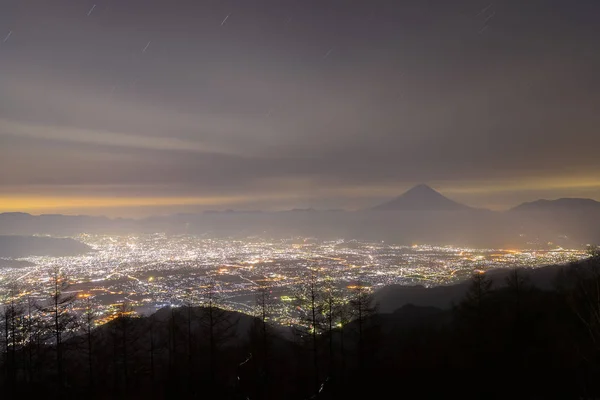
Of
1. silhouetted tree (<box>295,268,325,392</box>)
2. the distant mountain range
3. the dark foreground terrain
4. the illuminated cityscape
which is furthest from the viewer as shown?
the distant mountain range

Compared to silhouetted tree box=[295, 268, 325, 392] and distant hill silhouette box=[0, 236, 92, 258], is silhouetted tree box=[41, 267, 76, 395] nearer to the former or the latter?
silhouetted tree box=[295, 268, 325, 392]

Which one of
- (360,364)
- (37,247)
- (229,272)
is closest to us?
(360,364)

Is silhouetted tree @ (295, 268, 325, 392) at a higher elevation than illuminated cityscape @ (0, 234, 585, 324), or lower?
higher

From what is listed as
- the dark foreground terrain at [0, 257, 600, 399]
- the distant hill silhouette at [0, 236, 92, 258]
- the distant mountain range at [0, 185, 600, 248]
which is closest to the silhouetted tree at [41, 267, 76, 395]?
the dark foreground terrain at [0, 257, 600, 399]

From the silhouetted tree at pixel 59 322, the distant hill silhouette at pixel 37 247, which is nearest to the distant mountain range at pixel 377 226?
the distant hill silhouette at pixel 37 247

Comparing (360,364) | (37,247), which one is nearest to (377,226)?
(37,247)

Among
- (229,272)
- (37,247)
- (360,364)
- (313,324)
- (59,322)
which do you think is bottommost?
(229,272)

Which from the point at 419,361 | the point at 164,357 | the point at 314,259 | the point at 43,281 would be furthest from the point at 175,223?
the point at 419,361

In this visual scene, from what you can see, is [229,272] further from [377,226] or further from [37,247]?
[377,226]
